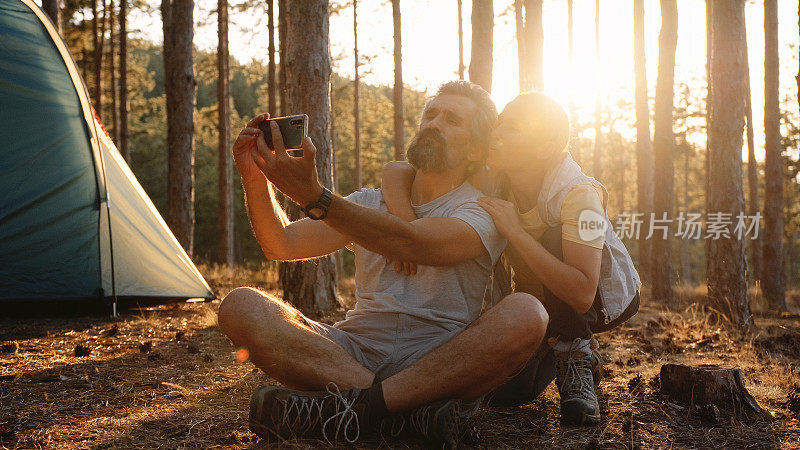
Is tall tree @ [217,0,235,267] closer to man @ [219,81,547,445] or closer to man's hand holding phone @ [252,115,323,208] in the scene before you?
man @ [219,81,547,445]

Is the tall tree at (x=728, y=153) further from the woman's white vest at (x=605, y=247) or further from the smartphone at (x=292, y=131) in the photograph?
the smartphone at (x=292, y=131)

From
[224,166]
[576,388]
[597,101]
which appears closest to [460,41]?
[597,101]

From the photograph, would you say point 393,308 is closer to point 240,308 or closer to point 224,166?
point 240,308

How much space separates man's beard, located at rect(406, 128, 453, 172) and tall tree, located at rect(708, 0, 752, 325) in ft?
18.9

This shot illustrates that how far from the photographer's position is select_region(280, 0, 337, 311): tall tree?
5980 millimetres

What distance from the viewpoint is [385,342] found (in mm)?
2764

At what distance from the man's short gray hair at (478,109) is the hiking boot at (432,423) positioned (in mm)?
1298

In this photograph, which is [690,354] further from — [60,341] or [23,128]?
[23,128]

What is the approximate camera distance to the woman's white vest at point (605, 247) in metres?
2.95

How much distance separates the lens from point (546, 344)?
3.27m

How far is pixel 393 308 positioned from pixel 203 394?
4.83 feet

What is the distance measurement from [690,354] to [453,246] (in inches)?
140

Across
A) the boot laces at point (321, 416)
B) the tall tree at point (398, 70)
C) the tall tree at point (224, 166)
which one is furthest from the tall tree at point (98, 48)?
the boot laces at point (321, 416)

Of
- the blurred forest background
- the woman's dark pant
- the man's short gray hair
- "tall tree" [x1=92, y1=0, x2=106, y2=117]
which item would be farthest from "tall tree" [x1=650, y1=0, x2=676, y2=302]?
"tall tree" [x1=92, y1=0, x2=106, y2=117]
